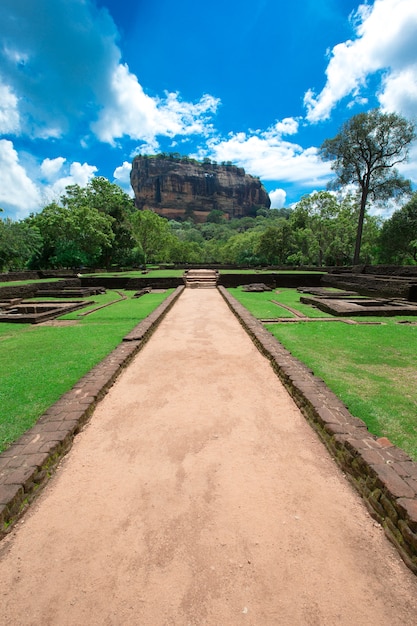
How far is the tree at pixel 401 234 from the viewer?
88.4ft

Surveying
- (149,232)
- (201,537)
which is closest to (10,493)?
(201,537)

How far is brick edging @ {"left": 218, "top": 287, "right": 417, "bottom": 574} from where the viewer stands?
1.80 meters

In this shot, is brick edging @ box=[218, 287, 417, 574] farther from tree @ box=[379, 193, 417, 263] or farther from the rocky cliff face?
the rocky cliff face

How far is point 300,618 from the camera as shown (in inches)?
55.9

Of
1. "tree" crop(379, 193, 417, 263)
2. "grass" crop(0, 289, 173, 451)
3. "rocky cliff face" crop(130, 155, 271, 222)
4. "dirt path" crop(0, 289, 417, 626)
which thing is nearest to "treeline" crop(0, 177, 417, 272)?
"tree" crop(379, 193, 417, 263)

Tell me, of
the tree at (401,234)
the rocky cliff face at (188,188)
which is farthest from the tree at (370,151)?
the rocky cliff face at (188,188)

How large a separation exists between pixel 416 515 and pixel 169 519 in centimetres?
153

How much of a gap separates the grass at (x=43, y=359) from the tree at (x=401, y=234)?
28.1m

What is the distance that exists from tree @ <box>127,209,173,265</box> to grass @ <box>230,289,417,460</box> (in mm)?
32562

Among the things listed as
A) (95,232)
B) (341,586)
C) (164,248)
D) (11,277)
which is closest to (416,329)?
(341,586)

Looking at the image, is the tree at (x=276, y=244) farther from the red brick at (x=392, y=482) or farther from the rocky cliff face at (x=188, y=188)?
the rocky cliff face at (x=188, y=188)

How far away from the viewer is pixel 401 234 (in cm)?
2753

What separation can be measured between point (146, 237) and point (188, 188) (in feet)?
271

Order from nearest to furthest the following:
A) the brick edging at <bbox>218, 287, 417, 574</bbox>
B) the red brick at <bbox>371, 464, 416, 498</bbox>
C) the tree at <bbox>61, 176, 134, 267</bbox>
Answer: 1. the brick edging at <bbox>218, 287, 417, 574</bbox>
2. the red brick at <bbox>371, 464, 416, 498</bbox>
3. the tree at <bbox>61, 176, 134, 267</bbox>
